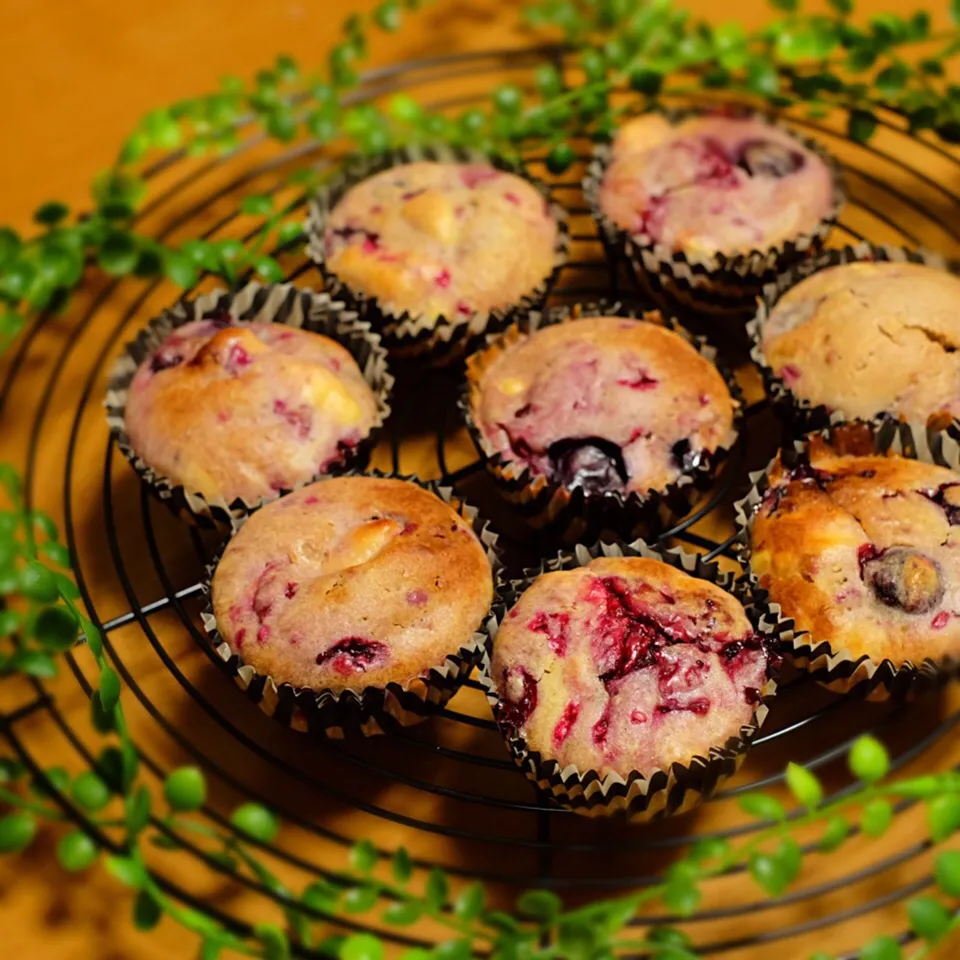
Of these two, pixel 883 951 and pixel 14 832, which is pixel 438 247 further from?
pixel 883 951

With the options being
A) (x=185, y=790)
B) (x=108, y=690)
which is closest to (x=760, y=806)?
(x=185, y=790)

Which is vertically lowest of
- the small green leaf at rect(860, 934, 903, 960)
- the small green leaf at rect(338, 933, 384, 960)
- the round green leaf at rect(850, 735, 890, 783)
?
A: the small green leaf at rect(860, 934, 903, 960)

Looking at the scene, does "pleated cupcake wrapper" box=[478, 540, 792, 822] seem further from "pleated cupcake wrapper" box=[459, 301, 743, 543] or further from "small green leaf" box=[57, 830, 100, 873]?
"small green leaf" box=[57, 830, 100, 873]

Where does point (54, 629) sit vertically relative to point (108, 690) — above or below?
above

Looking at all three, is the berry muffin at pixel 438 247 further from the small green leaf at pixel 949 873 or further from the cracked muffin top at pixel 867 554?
the small green leaf at pixel 949 873

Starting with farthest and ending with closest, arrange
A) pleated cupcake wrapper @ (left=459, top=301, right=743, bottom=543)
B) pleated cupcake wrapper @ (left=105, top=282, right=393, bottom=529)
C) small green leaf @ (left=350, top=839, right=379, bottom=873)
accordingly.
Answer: pleated cupcake wrapper @ (left=105, top=282, right=393, bottom=529)
pleated cupcake wrapper @ (left=459, top=301, right=743, bottom=543)
small green leaf @ (left=350, top=839, right=379, bottom=873)

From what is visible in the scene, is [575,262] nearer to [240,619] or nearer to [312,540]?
[312,540]

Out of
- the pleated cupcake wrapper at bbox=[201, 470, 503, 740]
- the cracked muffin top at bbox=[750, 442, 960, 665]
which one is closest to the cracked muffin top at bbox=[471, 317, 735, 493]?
the cracked muffin top at bbox=[750, 442, 960, 665]

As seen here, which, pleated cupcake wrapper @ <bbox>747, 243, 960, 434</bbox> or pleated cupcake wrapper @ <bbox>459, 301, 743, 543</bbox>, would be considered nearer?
pleated cupcake wrapper @ <bbox>459, 301, 743, 543</bbox>
